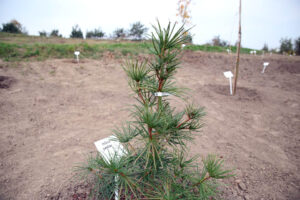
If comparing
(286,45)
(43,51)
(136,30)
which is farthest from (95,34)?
(286,45)

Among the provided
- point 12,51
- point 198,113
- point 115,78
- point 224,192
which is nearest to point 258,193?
point 224,192

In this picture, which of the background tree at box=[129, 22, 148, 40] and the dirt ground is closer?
the dirt ground

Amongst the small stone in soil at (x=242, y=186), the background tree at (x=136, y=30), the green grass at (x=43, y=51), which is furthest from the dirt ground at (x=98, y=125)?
the background tree at (x=136, y=30)

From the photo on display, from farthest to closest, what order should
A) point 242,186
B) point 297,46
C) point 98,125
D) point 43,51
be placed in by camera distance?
point 297,46 → point 43,51 → point 98,125 → point 242,186

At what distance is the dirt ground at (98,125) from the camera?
2.02 metres

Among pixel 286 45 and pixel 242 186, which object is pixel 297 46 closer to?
pixel 286 45

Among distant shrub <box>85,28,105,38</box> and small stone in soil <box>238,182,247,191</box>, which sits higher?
distant shrub <box>85,28,105,38</box>

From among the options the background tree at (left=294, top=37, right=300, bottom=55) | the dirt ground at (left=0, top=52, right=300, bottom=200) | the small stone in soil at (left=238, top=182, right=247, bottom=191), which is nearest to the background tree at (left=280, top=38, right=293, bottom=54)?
the background tree at (left=294, top=37, right=300, bottom=55)

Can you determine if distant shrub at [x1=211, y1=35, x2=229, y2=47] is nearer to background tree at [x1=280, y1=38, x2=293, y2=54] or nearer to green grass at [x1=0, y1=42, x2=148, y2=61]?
background tree at [x1=280, y1=38, x2=293, y2=54]

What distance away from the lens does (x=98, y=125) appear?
3.41 meters

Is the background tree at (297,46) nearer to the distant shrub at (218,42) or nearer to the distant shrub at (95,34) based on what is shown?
the distant shrub at (218,42)

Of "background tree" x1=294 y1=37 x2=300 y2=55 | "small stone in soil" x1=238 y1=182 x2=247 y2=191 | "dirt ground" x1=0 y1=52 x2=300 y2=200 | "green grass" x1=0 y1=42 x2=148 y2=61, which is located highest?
"background tree" x1=294 y1=37 x2=300 y2=55

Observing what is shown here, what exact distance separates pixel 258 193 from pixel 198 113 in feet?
5.09

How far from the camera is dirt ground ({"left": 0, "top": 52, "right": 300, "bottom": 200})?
202 cm
